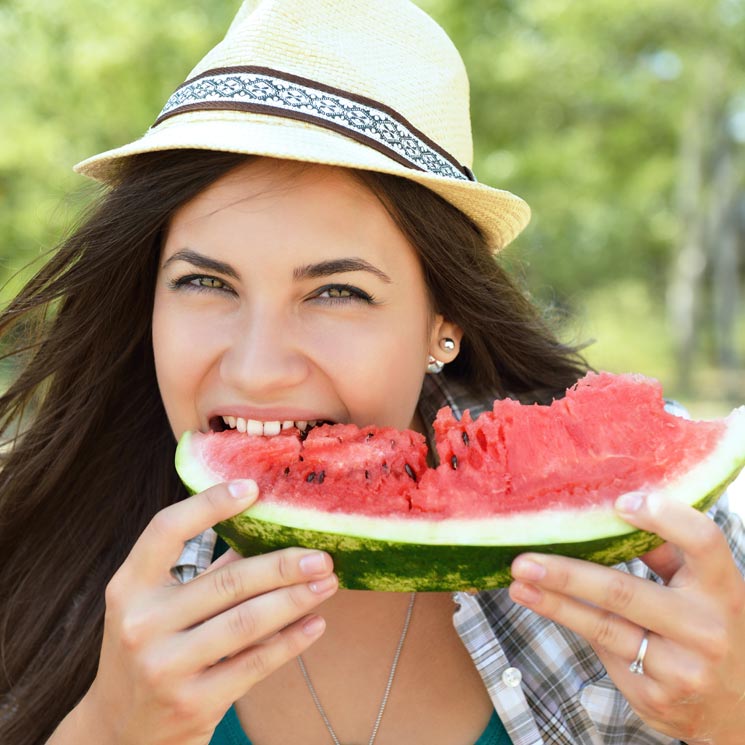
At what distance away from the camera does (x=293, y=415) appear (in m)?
2.46

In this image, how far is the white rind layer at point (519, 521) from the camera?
6.23 ft

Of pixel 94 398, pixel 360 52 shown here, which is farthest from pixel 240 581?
pixel 360 52

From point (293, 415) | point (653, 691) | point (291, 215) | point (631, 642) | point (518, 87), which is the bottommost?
point (653, 691)

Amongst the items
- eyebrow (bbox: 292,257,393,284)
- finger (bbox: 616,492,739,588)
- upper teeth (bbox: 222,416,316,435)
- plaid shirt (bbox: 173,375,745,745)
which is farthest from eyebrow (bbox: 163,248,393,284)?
plaid shirt (bbox: 173,375,745,745)

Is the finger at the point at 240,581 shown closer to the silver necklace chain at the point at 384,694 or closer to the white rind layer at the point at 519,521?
the white rind layer at the point at 519,521

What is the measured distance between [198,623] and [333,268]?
100 cm

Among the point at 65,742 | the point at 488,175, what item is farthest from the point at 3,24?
the point at 65,742

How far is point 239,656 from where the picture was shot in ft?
6.85

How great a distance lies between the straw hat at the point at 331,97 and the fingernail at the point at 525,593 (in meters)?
1.13

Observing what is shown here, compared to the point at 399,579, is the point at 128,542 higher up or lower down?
higher up

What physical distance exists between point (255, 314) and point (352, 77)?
0.74 m

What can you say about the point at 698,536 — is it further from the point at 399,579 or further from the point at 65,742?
the point at 65,742

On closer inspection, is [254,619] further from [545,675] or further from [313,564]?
[545,675]

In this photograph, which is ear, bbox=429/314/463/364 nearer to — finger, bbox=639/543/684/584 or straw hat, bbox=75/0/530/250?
straw hat, bbox=75/0/530/250
